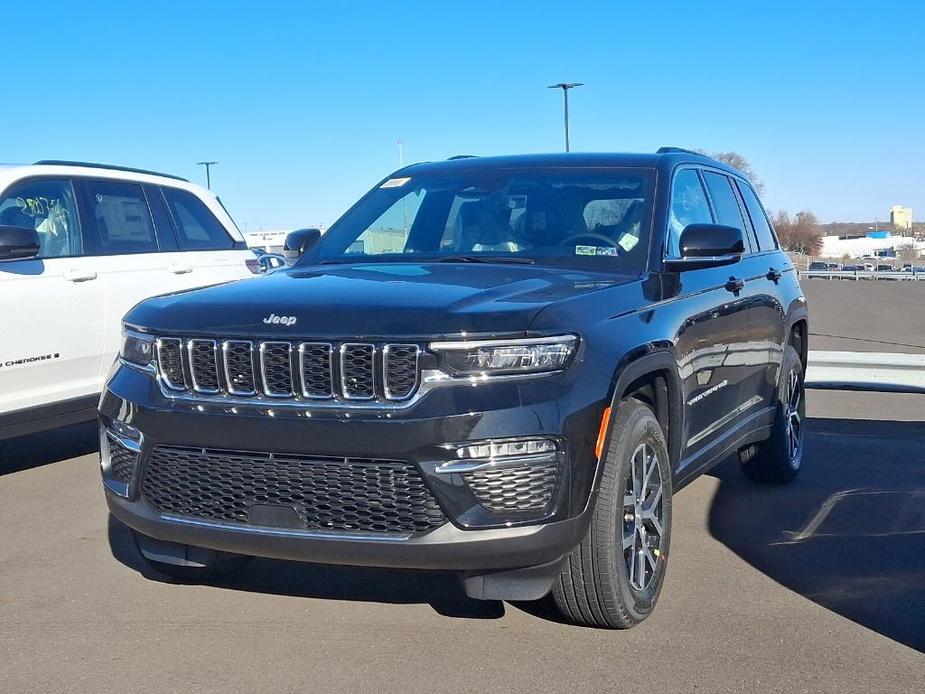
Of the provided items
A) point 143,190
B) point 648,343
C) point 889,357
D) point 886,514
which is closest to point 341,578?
point 648,343

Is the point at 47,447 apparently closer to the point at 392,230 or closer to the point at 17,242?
the point at 17,242

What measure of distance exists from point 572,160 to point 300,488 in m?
2.54

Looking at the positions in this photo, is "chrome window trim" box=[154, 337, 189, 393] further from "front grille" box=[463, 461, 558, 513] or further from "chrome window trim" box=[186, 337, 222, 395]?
"front grille" box=[463, 461, 558, 513]

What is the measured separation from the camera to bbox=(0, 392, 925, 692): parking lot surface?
147 inches

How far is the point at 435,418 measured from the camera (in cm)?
346

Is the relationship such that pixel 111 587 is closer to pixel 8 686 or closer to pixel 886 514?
pixel 8 686

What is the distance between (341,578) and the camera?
188 inches

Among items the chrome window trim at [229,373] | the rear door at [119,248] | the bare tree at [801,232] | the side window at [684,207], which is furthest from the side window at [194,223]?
the bare tree at [801,232]

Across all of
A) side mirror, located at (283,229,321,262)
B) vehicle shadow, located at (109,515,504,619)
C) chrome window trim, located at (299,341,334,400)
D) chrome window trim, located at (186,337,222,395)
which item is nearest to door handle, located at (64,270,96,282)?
side mirror, located at (283,229,321,262)

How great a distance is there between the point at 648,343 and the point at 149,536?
77.7 inches

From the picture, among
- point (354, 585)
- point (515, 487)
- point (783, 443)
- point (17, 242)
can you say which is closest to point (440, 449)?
point (515, 487)

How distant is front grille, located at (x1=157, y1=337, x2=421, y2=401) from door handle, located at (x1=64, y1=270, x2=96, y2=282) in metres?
3.31

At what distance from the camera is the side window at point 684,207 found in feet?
16.4

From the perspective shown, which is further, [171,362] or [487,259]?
[487,259]
